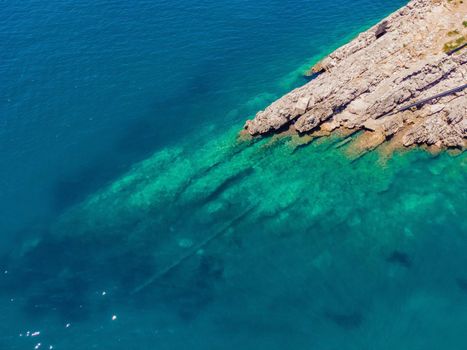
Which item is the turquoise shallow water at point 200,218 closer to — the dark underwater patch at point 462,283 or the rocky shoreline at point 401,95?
the dark underwater patch at point 462,283

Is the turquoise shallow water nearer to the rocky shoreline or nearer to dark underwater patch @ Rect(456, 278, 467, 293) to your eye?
dark underwater patch @ Rect(456, 278, 467, 293)

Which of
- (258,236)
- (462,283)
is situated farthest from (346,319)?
(258,236)

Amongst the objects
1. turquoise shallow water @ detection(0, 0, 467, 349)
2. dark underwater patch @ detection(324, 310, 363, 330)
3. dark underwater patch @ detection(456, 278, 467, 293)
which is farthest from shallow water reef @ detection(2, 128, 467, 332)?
dark underwater patch @ detection(456, 278, 467, 293)

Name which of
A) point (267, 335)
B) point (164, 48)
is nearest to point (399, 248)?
point (267, 335)

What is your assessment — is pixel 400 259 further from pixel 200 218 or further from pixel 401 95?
pixel 401 95

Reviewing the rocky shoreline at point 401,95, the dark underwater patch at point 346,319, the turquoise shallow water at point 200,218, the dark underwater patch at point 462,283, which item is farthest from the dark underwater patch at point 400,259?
the rocky shoreline at point 401,95

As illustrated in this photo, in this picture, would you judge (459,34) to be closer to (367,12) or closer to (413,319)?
(367,12)
